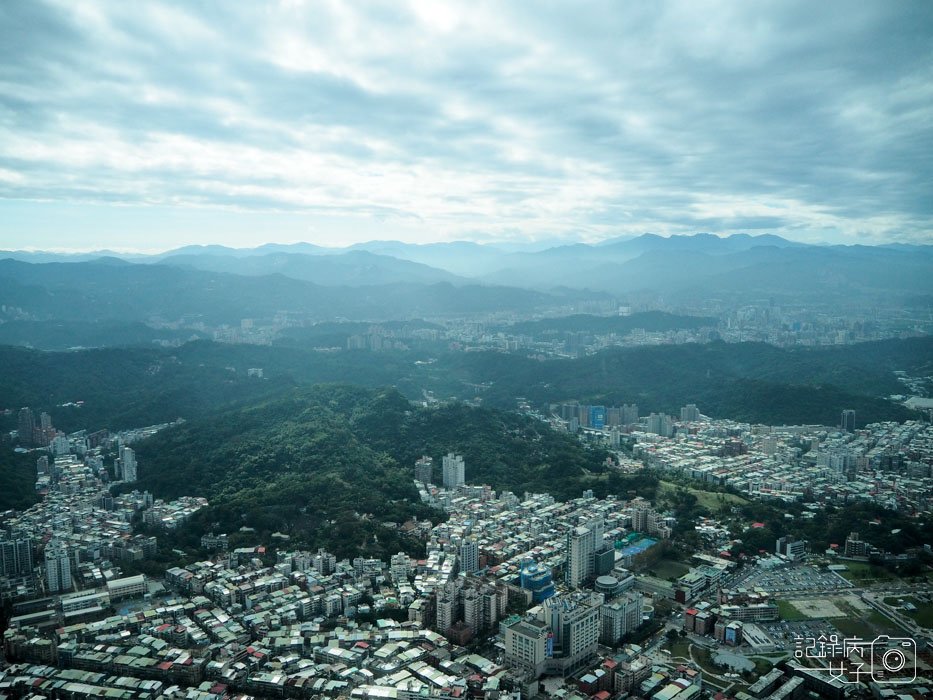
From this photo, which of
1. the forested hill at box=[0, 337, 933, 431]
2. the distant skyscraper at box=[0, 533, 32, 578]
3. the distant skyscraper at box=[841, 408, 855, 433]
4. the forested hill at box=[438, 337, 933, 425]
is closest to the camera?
the distant skyscraper at box=[0, 533, 32, 578]

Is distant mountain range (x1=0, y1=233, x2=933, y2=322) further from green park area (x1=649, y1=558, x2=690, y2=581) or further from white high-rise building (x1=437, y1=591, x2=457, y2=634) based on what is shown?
white high-rise building (x1=437, y1=591, x2=457, y2=634)

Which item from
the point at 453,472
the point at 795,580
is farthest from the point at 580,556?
the point at 453,472

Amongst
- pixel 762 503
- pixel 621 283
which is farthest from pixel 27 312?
pixel 621 283

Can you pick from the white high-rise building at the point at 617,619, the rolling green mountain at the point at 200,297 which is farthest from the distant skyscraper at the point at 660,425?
the rolling green mountain at the point at 200,297

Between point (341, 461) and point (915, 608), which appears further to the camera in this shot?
point (341, 461)

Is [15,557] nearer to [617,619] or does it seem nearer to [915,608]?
[617,619]

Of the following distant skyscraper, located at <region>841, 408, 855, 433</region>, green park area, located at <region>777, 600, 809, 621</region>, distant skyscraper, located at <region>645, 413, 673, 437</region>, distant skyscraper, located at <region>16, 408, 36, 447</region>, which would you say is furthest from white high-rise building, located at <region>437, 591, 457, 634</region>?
distant skyscraper, located at <region>841, 408, 855, 433</region>
